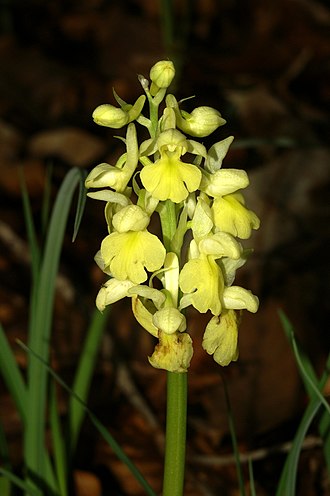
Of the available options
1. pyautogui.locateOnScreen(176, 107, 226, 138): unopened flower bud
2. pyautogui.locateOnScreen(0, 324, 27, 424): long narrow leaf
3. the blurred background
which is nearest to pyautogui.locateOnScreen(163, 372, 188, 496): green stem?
pyautogui.locateOnScreen(176, 107, 226, 138): unopened flower bud

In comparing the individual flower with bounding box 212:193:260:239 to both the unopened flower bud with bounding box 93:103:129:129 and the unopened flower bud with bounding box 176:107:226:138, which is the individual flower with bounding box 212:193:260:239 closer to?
the unopened flower bud with bounding box 176:107:226:138

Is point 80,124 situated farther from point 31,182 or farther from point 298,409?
point 298,409

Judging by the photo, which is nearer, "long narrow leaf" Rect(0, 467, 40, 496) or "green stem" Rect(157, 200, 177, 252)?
"green stem" Rect(157, 200, 177, 252)

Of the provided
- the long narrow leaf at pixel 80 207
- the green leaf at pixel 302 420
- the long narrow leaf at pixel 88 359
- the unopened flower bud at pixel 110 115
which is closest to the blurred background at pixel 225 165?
the long narrow leaf at pixel 88 359

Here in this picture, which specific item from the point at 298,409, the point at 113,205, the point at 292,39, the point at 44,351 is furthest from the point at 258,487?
the point at 292,39

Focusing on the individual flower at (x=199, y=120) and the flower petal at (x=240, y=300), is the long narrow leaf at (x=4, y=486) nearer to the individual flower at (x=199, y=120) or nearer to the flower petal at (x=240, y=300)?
the flower petal at (x=240, y=300)
